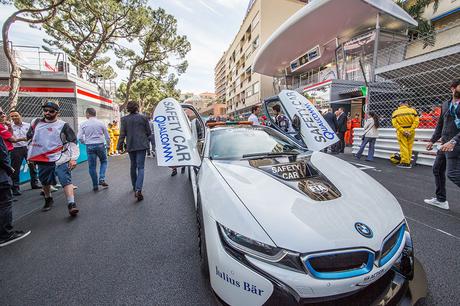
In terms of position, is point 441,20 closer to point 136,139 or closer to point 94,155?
point 136,139

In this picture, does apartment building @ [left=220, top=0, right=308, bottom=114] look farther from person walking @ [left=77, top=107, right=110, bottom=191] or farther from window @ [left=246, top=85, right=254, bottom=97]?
person walking @ [left=77, top=107, right=110, bottom=191]

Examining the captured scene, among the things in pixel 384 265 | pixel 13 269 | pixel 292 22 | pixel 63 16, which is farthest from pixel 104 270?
pixel 63 16

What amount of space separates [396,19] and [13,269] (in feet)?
53.4

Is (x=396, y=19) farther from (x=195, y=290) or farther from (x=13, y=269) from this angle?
(x=13, y=269)

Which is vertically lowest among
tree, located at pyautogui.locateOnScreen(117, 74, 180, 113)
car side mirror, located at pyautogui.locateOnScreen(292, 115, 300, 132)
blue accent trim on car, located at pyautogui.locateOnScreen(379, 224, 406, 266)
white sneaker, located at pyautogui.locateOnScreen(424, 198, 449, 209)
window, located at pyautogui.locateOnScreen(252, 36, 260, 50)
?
white sneaker, located at pyautogui.locateOnScreen(424, 198, 449, 209)

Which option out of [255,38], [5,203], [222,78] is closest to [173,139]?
[5,203]

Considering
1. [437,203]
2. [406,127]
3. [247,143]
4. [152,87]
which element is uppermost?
[152,87]

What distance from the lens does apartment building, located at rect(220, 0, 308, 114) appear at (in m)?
28.5

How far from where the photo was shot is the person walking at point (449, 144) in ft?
8.77

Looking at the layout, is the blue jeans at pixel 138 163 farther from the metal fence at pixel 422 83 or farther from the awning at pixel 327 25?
the awning at pixel 327 25

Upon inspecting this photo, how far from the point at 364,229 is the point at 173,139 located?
211cm

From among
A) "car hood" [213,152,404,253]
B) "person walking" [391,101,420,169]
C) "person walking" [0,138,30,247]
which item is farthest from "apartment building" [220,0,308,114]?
"car hood" [213,152,404,253]

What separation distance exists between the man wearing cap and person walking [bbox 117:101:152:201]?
79 centimetres

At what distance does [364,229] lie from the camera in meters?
1.24
